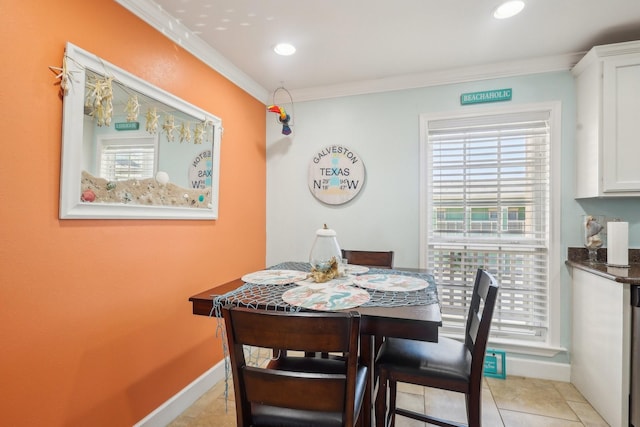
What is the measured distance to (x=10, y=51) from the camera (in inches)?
46.1

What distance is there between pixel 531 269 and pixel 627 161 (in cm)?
94

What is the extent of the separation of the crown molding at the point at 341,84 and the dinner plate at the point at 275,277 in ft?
5.03

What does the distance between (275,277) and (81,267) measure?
0.91 m

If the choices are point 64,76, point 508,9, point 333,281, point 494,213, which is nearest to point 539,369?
point 494,213

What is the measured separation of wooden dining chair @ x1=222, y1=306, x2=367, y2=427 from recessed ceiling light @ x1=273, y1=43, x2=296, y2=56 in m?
1.88

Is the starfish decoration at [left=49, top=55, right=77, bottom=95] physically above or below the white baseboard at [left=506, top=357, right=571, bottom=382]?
above

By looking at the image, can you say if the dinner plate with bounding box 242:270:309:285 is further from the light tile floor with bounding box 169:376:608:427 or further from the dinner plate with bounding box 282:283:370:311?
the light tile floor with bounding box 169:376:608:427

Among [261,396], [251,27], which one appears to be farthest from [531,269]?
[251,27]

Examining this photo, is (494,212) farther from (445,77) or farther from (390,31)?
(390,31)

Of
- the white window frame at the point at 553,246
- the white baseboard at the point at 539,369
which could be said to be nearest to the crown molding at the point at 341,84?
the white window frame at the point at 553,246

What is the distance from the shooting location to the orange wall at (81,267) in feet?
3.90

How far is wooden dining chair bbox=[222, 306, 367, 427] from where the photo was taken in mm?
938

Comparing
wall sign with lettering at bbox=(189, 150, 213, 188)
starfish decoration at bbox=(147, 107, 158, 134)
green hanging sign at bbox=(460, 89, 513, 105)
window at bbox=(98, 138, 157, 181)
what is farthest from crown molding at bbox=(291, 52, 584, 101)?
window at bbox=(98, 138, 157, 181)

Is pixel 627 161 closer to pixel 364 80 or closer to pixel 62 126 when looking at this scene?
pixel 364 80
